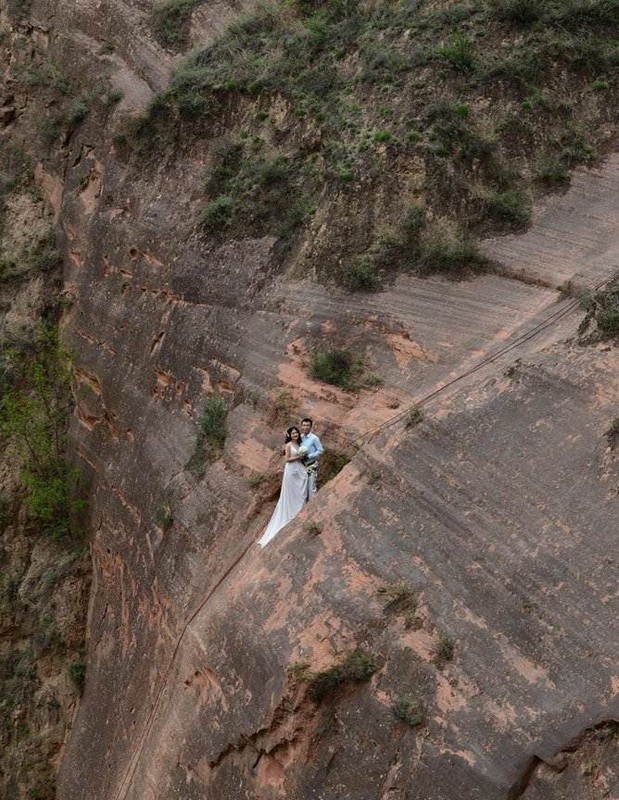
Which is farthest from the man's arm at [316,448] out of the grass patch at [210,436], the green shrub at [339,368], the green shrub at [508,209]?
the green shrub at [508,209]

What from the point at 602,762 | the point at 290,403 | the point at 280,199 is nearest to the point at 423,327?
the point at 290,403

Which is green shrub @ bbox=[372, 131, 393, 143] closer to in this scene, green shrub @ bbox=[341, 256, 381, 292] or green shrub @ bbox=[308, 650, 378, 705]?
green shrub @ bbox=[341, 256, 381, 292]

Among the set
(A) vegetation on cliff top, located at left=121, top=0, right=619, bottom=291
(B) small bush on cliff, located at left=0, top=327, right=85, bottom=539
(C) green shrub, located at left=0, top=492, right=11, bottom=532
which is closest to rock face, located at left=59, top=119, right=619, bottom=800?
(A) vegetation on cliff top, located at left=121, top=0, right=619, bottom=291

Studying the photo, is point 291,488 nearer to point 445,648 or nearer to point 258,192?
point 445,648

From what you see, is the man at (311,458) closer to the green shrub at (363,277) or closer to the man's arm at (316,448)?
the man's arm at (316,448)

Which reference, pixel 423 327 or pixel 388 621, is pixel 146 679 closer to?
pixel 388 621

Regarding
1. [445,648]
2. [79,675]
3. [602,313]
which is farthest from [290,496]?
[79,675]
